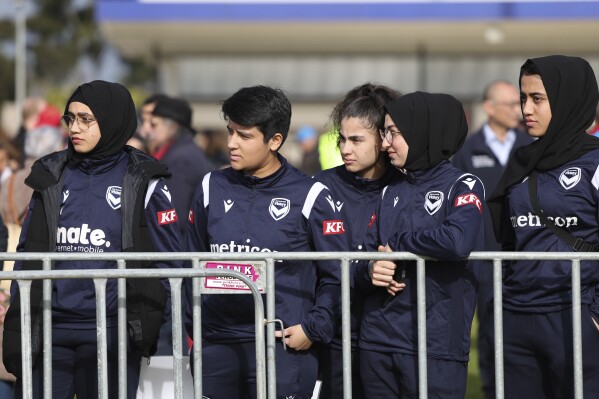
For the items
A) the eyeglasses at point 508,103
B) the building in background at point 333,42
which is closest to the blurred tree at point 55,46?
the building in background at point 333,42

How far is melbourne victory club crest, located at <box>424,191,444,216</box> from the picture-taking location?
4.69 m

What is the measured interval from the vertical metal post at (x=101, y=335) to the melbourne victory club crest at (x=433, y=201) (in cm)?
145

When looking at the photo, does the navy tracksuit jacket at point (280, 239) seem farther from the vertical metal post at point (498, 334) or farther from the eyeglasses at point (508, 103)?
the eyeglasses at point (508, 103)

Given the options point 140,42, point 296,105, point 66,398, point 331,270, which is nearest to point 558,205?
point 331,270

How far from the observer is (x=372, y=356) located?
15.4 ft

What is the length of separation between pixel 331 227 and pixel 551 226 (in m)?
0.98

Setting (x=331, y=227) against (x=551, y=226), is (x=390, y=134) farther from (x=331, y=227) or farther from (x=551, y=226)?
(x=551, y=226)

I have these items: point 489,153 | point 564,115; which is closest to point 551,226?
point 564,115

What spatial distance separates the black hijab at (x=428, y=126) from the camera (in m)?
4.73

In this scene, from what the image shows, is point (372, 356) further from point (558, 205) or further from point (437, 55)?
point (437, 55)

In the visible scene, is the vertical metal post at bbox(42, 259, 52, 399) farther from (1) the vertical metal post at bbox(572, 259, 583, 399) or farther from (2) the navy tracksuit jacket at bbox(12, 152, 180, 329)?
(1) the vertical metal post at bbox(572, 259, 583, 399)

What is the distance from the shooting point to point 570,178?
4680mm

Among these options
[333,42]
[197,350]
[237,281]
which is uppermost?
[333,42]

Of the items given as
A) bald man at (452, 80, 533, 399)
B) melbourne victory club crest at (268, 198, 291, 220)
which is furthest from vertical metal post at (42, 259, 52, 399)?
bald man at (452, 80, 533, 399)
